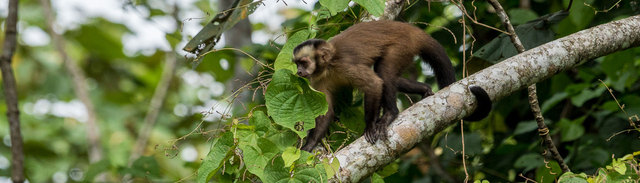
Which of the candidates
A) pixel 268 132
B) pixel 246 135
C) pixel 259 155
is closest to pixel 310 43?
pixel 268 132

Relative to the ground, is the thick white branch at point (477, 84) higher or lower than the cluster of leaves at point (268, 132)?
lower

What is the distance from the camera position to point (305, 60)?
3.91m

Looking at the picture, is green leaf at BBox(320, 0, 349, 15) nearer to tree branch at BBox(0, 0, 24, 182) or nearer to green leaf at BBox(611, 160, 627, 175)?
green leaf at BBox(611, 160, 627, 175)

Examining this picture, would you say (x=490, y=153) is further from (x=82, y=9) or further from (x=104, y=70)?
(x=104, y=70)

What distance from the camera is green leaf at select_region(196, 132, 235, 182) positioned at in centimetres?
285

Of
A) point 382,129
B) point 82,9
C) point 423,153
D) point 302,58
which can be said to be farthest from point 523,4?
point 82,9

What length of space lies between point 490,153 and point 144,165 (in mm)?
2657

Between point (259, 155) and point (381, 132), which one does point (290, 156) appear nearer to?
point (259, 155)

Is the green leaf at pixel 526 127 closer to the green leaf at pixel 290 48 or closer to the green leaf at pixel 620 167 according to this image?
Answer: the green leaf at pixel 290 48

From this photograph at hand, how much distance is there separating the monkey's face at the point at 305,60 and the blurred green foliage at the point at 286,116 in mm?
111

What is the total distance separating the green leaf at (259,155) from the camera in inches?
108

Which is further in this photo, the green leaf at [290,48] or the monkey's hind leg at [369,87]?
the monkey's hind leg at [369,87]

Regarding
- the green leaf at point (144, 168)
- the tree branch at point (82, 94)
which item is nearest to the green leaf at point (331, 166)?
the green leaf at point (144, 168)

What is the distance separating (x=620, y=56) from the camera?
4.43 metres
